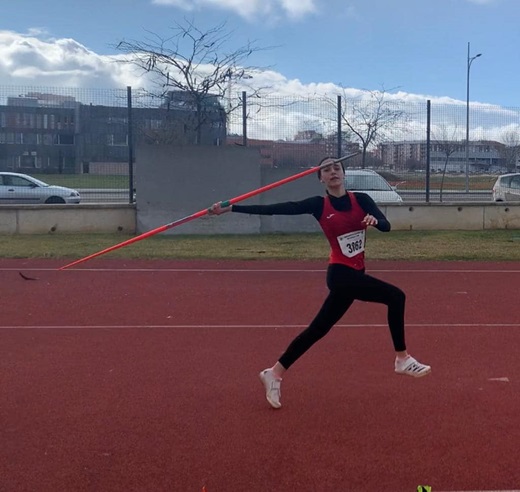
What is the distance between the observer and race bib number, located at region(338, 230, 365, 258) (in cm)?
555

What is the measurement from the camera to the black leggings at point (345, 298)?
18.2ft

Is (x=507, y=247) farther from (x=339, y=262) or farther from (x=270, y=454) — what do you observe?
(x=270, y=454)

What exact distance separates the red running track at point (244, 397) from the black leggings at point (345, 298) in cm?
51

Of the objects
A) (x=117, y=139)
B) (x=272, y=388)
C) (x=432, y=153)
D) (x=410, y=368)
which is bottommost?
(x=272, y=388)

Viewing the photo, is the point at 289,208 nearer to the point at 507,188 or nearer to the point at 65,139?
the point at 65,139

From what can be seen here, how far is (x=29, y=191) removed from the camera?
22.3 m

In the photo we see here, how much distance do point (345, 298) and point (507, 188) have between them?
18.4 metres

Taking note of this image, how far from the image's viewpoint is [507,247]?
52.4 feet

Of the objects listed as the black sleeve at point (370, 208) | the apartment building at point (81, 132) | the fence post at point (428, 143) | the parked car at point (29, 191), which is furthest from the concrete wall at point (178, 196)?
the black sleeve at point (370, 208)

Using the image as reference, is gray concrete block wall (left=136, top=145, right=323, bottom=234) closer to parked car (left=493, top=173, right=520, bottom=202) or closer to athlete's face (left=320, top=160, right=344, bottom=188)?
parked car (left=493, top=173, right=520, bottom=202)

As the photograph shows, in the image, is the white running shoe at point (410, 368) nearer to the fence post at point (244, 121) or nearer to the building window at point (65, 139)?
the fence post at point (244, 121)

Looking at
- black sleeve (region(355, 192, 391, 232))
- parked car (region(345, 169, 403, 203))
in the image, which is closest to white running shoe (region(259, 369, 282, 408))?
black sleeve (region(355, 192, 391, 232))

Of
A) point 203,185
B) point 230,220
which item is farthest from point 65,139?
point 230,220

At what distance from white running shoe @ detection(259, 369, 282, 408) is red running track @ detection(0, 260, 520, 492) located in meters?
0.07
